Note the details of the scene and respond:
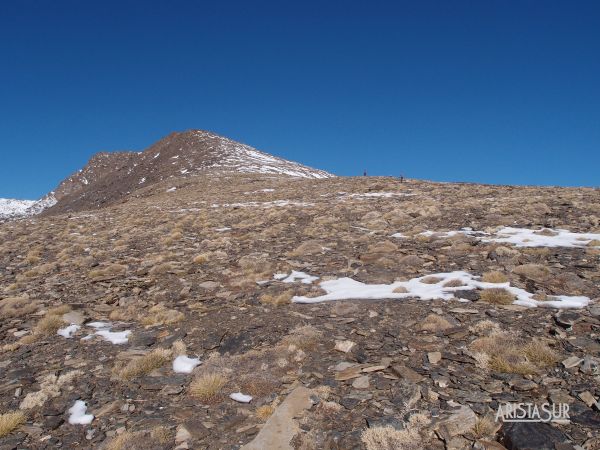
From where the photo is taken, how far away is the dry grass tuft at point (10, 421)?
538 centimetres

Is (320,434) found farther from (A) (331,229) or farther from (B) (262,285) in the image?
(A) (331,229)

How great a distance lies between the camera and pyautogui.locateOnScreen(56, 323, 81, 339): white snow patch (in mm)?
8422

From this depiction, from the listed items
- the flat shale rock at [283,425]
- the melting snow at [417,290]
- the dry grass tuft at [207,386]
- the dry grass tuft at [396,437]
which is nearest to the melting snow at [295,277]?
the melting snow at [417,290]

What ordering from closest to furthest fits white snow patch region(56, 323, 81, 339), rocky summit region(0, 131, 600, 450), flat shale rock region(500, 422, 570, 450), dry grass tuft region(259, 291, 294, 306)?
1. flat shale rock region(500, 422, 570, 450)
2. rocky summit region(0, 131, 600, 450)
3. white snow patch region(56, 323, 81, 339)
4. dry grass tuft region(259, 291, 294, 306)

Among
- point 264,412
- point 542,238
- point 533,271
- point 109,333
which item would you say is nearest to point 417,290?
point 533,271

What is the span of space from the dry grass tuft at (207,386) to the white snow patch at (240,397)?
0.26m

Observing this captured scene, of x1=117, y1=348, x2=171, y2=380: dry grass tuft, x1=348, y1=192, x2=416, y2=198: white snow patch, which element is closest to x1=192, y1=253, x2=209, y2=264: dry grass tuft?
x1=117, y1=348, x2=171, y2=380: dry grass tuft

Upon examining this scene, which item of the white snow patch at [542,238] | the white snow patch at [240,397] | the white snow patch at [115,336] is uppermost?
the white snow patch at [542,238]

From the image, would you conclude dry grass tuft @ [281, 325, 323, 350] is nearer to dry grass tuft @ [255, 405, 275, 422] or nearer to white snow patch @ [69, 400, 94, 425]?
dry grass tuft @ [255, 405, 275, 422]

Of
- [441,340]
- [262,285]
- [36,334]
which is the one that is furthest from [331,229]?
[36,334]

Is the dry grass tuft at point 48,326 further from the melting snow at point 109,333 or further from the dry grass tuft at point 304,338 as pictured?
the dry grass tuft at point 304,338

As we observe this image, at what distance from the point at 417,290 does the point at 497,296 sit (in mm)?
1725

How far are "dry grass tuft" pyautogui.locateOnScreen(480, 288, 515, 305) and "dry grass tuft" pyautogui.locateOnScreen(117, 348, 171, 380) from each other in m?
6.49

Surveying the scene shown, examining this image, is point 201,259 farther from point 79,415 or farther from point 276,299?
point 79,415
